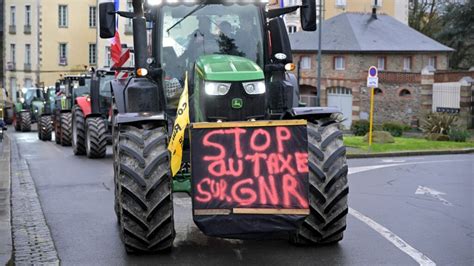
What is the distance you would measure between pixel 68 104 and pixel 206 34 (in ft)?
66.9

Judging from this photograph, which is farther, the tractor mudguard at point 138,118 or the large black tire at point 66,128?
the large black tire at point 66,128

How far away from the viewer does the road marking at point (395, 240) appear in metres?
8.40

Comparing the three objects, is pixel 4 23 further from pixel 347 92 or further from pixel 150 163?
pixel 150 163

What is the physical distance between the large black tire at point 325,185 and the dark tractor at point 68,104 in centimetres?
1821

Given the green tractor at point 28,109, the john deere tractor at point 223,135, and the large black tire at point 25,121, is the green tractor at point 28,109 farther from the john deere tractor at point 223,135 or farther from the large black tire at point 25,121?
the john deere tractor at point 223,135

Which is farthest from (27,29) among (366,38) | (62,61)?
(366,38)

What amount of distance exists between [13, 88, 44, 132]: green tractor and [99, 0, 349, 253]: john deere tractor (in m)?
33.0

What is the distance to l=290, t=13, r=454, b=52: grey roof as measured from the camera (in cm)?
5584

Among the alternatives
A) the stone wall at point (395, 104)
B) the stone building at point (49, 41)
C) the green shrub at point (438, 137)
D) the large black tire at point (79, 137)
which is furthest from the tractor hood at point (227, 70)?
the stone building at point (49, 41)

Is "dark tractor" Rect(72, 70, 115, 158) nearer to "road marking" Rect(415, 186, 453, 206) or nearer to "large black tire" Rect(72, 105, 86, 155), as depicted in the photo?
"large black tire" Rect(72, 105, 86, 155)

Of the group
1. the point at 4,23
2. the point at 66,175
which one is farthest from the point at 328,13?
the point at 66,175

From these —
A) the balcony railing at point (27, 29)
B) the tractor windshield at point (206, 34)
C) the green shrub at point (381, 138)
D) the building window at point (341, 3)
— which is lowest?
the green shrub at point (381, 138)

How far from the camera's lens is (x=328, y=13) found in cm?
7644

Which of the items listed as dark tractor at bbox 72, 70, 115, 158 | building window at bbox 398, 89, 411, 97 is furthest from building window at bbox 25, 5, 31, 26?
dark tractor at bbox 72, 70, 115, 158
